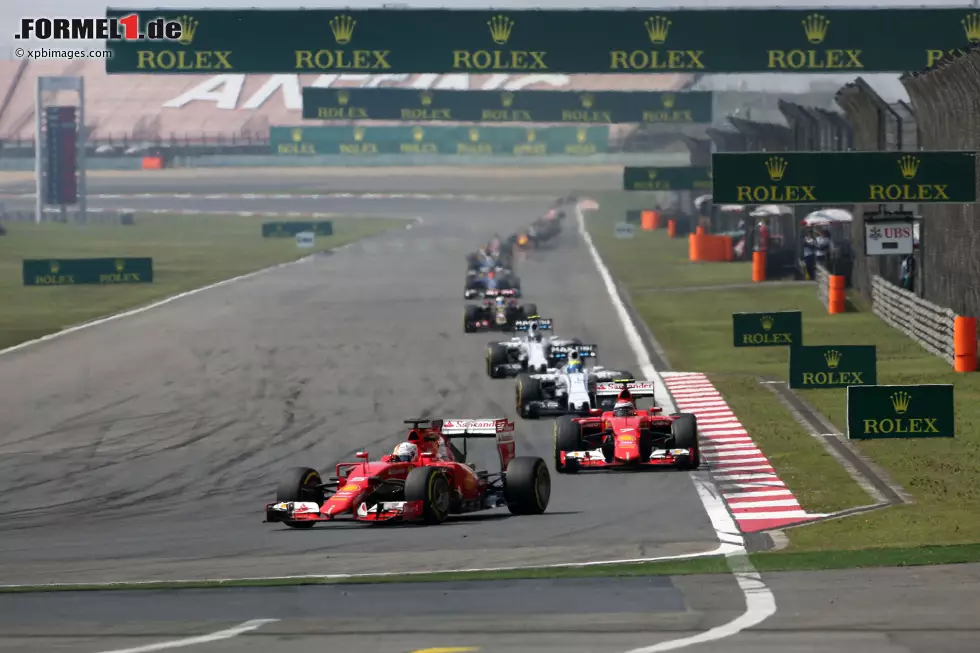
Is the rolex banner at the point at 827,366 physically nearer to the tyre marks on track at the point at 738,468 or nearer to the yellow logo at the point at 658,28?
the tyre marks on track at the point at 738,468

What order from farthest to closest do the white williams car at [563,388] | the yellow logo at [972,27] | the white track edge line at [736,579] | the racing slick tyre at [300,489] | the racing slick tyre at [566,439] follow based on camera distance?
1. the yellow logo at [972,27]
2. the white williams car at [563,388]
3. the racing slick tyre at [566,439]
4. the racing slick tyre at [300,489]
5. the white track edge line at [736,579]

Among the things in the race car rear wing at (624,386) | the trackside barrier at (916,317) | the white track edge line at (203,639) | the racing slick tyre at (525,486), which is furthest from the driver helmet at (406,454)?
the trackside barrier at (916,317)

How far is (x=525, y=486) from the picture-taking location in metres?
21.4

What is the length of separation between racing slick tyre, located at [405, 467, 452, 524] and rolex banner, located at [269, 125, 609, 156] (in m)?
138

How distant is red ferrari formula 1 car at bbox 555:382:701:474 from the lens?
80.2 ft

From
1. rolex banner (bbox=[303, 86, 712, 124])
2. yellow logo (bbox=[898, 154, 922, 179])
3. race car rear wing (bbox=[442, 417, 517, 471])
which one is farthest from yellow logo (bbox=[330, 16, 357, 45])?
race car rear wing (bbox=[442, 417, 517, 471])

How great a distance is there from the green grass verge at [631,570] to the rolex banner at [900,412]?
797 cm

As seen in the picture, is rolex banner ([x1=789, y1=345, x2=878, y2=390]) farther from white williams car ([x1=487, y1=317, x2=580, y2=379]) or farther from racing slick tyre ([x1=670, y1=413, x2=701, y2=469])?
racing slick tyre ([x1=670, y1=413, x2=701, y2=469])

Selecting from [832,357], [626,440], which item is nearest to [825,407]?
[832,357]

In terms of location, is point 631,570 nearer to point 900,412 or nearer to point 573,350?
point 900,412

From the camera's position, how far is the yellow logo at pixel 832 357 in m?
33.7

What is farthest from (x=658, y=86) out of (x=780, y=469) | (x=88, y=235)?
(x=780, y=469)

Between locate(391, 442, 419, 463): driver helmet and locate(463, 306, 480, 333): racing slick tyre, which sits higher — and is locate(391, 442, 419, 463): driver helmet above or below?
below

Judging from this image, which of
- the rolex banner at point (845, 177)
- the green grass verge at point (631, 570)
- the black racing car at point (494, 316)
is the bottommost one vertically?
the green grass verge at point (631, 570)
